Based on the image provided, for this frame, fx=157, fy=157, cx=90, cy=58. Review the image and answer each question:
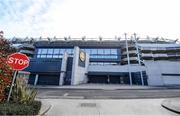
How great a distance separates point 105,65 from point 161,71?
14.8 metres

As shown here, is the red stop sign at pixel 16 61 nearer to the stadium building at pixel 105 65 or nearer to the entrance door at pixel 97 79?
the stadium building at pixel 105 65

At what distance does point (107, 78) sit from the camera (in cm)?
4638

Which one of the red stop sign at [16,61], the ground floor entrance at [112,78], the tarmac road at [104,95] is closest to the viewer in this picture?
the red stop sign at [16,61]

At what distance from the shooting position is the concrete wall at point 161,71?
35.3 meters

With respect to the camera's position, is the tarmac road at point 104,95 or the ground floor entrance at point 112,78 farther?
the ground floor entrance at point 112,78

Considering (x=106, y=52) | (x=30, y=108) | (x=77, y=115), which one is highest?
(x=106, y=52)

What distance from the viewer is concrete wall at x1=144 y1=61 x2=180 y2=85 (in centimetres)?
3531

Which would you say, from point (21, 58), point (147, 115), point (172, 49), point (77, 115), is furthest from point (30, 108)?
point (172, 49)

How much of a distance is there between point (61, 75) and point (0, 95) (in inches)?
1082

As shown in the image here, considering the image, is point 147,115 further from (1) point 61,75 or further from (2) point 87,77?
(2) point 87,77

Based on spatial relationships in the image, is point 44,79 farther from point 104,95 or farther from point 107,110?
point 107,110

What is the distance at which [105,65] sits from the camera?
44.6 metres

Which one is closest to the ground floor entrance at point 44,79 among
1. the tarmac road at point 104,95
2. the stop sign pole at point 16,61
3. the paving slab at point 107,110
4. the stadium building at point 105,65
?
the stadium building at point 105,65

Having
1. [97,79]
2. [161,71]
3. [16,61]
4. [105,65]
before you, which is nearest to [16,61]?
[16,61]
